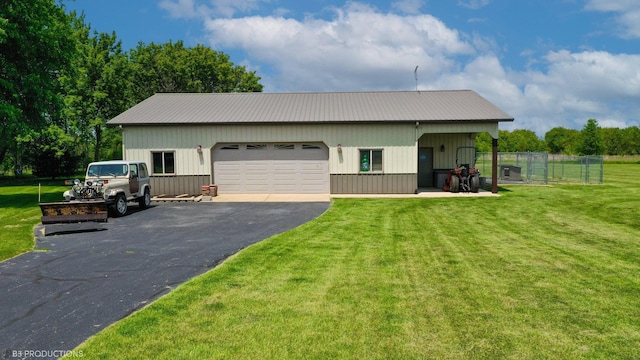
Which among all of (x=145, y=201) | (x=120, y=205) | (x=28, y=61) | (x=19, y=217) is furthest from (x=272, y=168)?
(x=28, y=61)

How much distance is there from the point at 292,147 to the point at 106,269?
1563cm

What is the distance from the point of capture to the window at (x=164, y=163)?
77.9 feet

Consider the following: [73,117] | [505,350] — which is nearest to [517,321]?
[505,350]

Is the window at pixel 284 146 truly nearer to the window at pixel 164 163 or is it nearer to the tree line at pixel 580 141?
the window at pixel 164 163

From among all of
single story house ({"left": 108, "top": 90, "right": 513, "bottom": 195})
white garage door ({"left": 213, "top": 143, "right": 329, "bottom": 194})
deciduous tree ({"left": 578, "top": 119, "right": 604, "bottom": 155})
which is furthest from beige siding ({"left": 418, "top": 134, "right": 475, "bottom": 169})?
deciduous tree ({"left": 578, "top": 119, "right": 604, "bottom": 155})

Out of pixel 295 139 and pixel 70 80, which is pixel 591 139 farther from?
pixel 70 80

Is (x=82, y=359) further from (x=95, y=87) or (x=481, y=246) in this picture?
(x=95, y=87)

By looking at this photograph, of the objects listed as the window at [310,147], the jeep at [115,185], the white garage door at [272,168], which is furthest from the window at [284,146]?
the jeep at [115,185]

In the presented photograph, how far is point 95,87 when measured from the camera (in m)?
39.4

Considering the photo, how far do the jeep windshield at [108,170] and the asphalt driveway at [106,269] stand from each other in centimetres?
202

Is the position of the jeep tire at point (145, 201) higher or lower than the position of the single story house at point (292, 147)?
lower

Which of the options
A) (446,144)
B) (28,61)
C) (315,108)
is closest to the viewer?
(28,61)

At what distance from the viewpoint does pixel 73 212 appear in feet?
47.4

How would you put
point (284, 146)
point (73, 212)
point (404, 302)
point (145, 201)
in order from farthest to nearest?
point (284, 146) → point (145, 201) → point (73, 212) → point (404, 302)
